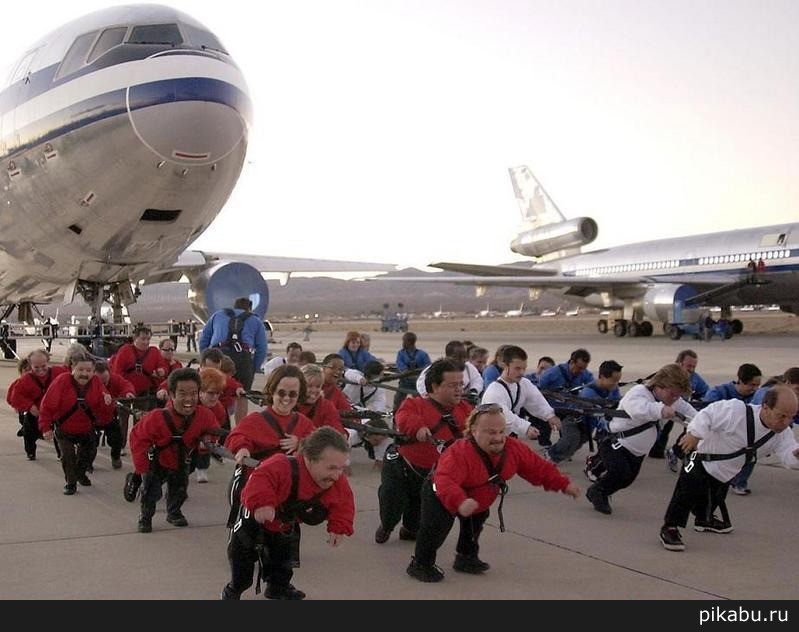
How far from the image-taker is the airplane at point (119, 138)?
33.7 ft

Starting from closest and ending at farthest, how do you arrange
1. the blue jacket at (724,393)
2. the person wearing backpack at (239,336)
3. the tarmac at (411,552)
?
1. the tarmac at (411,552)
2. the blue jacket at (724,393)
3. the person wearing backpack at (239,336)

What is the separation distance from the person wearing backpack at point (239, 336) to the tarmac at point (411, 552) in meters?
2.38

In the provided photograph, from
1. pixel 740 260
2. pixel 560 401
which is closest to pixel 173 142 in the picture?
pixel 560 401

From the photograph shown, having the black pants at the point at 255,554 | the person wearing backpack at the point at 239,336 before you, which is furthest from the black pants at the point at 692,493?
the person wearing backpack at the point at 239,336

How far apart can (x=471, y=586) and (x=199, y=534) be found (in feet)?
6.74

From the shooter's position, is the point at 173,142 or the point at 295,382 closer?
the point at 295,382

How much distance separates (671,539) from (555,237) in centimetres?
3966

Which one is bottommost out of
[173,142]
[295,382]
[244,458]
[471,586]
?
[471,586]

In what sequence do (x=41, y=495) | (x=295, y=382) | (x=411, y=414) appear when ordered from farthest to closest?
(x=41, y=495)
(x=411, y=414)
(x=295, y=382)

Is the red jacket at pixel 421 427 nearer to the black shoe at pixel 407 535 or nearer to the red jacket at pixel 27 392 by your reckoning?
the black shoe at pixel 407 535

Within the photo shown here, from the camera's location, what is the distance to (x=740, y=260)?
32688 millimetres
